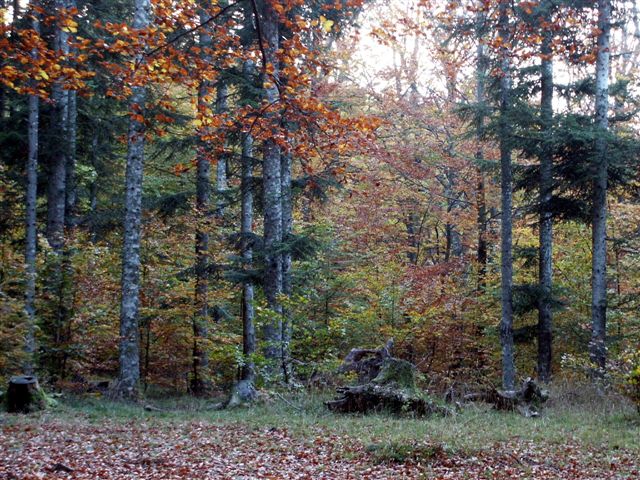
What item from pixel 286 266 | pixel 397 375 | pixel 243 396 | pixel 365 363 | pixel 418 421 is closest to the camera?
pixel 418 421

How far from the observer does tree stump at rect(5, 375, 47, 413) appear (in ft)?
34.2

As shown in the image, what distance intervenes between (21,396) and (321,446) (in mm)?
5972

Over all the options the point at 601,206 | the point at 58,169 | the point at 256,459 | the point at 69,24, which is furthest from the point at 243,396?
the point at 601,206

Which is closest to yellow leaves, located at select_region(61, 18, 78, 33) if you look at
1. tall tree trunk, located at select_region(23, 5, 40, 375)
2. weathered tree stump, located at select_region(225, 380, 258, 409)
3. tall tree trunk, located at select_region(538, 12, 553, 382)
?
tall tree trunk, located at select_region(23, 5, 40, 375)

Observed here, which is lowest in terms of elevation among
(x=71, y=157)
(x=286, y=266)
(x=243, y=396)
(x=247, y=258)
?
(x=243, y=396)

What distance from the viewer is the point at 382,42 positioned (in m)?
7.15

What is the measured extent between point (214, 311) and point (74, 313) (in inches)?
199

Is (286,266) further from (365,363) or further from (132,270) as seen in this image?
(132,270)

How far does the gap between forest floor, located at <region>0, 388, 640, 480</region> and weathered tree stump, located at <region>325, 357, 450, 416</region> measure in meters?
0.36

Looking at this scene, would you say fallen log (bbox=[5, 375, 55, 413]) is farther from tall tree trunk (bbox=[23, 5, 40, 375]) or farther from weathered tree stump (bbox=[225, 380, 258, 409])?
weathered tree stump (bbox=[225, 380, 258, 409])

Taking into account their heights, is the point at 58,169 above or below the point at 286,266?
above

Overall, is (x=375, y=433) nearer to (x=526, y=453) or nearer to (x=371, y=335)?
(x=526, y=453)

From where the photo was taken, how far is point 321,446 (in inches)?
302

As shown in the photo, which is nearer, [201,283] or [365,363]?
[365,363]
